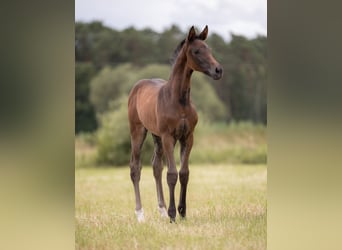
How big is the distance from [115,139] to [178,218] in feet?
7.80

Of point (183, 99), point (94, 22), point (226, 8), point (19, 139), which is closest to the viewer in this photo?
point (19, 139)

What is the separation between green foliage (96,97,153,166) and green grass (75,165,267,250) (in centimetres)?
104

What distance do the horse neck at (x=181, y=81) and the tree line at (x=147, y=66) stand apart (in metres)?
2.34

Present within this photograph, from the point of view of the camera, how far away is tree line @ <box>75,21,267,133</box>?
16.2ft

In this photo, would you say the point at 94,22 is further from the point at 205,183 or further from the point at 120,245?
the point at 120,245

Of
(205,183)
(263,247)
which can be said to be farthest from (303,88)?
(205,183)

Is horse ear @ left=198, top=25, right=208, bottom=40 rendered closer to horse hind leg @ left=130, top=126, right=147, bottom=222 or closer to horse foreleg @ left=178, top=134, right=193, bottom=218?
horse foreleg @ left=178, top=134, right=193, bottom=218

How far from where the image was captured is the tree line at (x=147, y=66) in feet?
16.2

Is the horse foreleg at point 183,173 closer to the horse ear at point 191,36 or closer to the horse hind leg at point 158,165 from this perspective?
the horse hind leg at point 158,165

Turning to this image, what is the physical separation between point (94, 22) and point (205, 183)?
208 cm

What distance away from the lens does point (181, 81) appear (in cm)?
251

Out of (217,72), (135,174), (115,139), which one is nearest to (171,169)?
(135,174)

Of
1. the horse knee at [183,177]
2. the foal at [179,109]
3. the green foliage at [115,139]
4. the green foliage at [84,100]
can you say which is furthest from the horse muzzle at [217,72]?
the green foliage at [84,100]

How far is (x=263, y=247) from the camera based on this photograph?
1.90 metres
